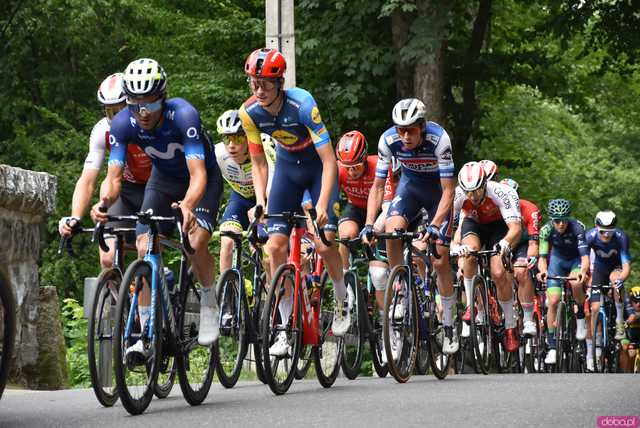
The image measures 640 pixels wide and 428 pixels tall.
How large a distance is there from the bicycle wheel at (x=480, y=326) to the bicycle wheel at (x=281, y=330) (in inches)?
164

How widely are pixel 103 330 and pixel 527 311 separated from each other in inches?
360

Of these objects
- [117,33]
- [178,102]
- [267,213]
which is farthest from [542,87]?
[178,102]

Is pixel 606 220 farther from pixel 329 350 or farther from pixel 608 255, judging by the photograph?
pixel 329 350

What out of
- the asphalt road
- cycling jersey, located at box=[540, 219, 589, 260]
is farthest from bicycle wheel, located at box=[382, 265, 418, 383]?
cycling jersey, located at box=[540, 219, 589, 260]

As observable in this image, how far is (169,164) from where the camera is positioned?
9727 mm

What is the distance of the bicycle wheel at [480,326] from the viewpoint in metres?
14.4

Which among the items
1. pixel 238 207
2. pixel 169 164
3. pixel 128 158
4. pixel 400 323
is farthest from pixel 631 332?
pixel 169 164

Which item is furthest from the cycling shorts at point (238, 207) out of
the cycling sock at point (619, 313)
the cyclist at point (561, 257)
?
the cycling sock at point (619, 313)

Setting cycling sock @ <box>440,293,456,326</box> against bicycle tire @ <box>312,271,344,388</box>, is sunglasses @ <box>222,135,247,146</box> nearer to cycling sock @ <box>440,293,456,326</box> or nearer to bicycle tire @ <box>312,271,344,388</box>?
bicycle tire @ <box>312,271,344,388</box>

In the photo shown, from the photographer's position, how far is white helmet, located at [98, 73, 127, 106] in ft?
35.0

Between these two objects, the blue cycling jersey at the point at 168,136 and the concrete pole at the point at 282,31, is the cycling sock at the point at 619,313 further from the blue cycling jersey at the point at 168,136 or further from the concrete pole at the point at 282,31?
the blue cycling jersey at the point at 168,136

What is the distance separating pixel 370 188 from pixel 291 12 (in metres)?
2.57

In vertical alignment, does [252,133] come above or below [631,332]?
above

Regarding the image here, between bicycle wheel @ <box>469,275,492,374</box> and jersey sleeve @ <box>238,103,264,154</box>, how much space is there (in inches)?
166
